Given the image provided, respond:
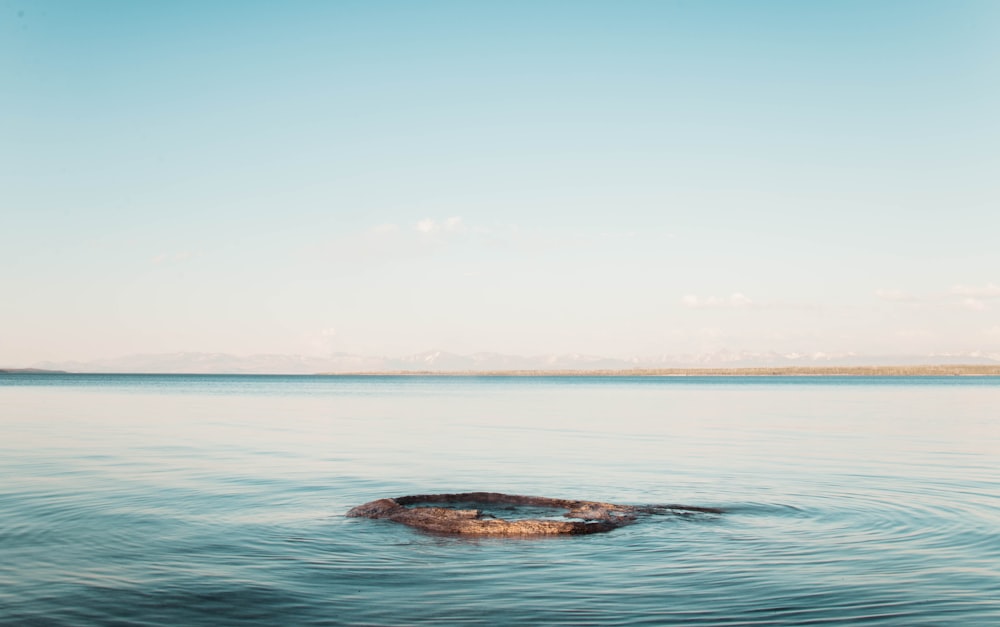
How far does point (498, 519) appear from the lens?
18.2m

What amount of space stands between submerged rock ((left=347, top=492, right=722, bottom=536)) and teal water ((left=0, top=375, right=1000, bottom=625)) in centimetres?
60

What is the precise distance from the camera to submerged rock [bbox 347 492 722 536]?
17.6 meters

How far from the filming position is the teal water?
12.3 m

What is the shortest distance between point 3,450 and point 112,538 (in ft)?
76.1

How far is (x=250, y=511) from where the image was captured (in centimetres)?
2117

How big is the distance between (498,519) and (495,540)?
3.97ft

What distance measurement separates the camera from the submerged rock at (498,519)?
17641mm

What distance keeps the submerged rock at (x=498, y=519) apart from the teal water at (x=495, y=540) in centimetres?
60

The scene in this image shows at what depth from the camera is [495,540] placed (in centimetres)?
1695

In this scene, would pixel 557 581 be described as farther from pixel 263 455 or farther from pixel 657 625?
pixel 263 455

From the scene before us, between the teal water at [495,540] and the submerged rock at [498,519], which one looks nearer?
the teal water at [495,540]

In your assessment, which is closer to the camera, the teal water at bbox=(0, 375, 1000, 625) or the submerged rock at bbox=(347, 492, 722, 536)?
the teal water at bbox=(0, 375, 1000, 625)

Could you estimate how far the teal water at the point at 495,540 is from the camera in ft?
40.2

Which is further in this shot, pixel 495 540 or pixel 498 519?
pixel 498 519
